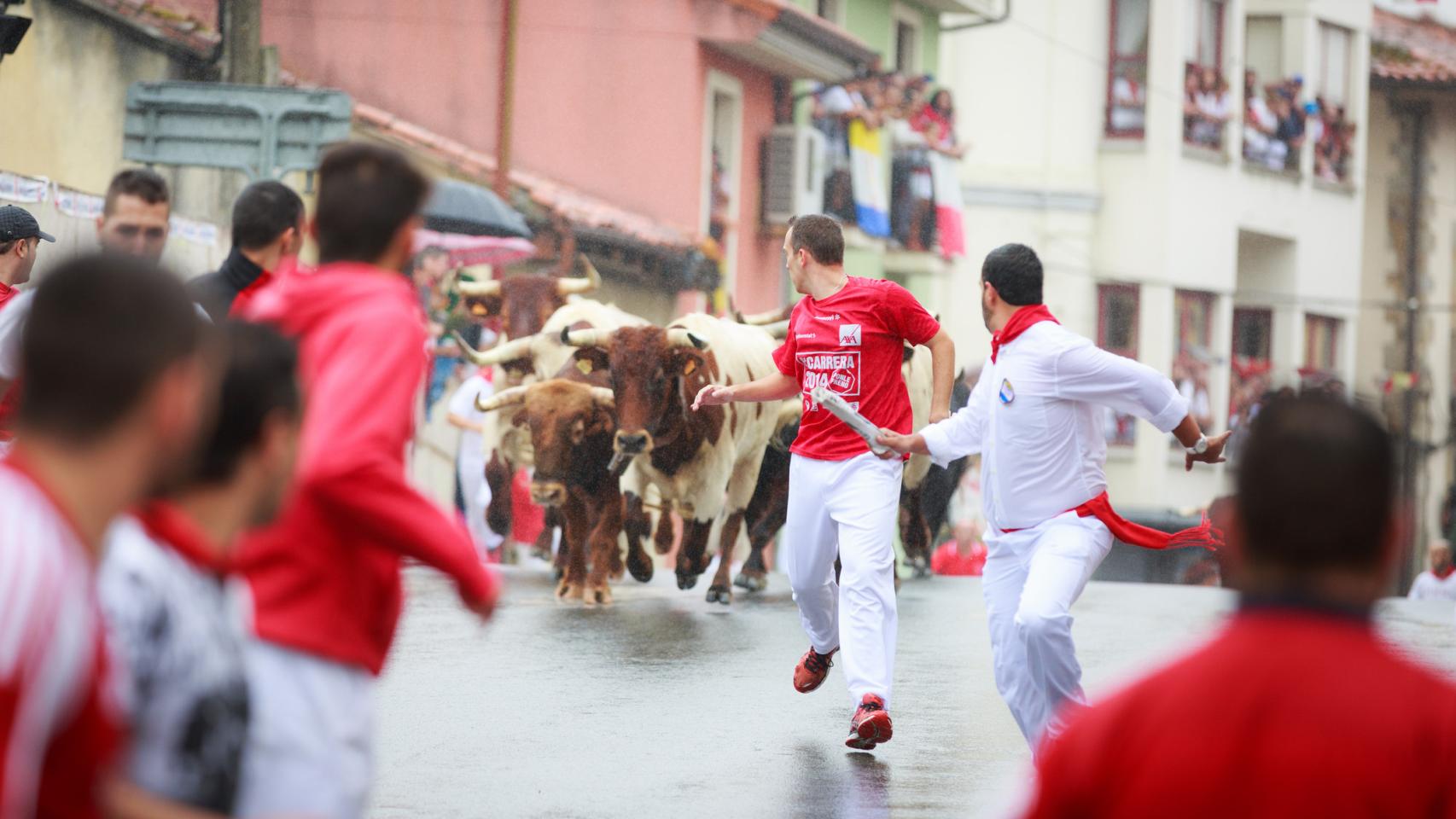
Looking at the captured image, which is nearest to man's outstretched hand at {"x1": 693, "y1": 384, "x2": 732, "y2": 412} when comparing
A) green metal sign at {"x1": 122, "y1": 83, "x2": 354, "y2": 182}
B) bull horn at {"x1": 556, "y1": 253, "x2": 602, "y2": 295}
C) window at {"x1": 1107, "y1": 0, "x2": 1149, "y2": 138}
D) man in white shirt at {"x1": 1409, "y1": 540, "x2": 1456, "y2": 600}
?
green metal sign at {"x1": 122, "y1": 83, "x2": 354, "y2": 182}

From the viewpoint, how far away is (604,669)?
1062 centimetres

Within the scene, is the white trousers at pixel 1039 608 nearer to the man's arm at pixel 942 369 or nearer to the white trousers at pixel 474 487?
the man's arm at pixel 942 369

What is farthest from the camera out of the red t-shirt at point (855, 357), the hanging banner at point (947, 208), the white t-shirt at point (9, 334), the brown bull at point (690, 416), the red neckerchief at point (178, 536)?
the hanging banner at point (947, 208)

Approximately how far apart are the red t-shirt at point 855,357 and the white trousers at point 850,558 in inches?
3.7

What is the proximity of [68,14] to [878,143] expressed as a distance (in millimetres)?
19408

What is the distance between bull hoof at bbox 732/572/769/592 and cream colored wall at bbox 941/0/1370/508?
22.9 meters

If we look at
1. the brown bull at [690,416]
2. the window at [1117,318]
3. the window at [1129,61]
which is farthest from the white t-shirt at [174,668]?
the window at [1129,61]

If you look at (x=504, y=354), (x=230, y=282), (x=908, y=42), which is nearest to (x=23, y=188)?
(x=504, y=354)

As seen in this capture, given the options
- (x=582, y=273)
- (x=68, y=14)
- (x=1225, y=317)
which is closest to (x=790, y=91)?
(x=582, y=273)

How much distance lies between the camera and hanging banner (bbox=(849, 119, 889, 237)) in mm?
33344

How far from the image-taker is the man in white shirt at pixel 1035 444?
23.7ft

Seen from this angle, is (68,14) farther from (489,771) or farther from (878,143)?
(878,143)

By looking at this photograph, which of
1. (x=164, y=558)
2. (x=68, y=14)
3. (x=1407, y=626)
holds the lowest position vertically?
(x=1407, y=626)

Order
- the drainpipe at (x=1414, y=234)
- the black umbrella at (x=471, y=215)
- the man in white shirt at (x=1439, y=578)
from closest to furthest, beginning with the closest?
the black umbrella at (x=471, y=215)
the man in white shirt at (x=1439, y=578)
the drainpipe at (x=1414, y=234)
